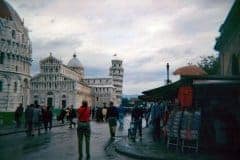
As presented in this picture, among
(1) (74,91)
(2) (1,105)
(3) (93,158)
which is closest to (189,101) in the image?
(3) (93,158)

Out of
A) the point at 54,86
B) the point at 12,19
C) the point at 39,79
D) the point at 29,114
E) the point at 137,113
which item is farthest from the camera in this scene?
the point at 39,79

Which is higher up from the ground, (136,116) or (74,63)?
(74,63)

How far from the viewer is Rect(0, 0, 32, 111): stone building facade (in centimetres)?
9088

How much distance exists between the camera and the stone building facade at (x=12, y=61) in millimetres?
90875

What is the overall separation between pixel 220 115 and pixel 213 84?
1501 millimetres

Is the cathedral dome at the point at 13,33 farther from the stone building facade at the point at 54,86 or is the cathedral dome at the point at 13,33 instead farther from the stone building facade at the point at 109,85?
the stone building facade at the point at 109,85

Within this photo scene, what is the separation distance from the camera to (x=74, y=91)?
438 ft

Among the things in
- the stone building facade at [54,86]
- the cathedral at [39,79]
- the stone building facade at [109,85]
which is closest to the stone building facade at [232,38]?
the cathedral at [39,79]

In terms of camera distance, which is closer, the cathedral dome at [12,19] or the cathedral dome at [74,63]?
the cathedral dome at [12,19]

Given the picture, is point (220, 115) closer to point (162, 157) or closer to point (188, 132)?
point (188, 132)

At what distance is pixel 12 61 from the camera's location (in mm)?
93875

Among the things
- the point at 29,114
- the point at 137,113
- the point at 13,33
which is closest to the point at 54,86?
the point at 13,33

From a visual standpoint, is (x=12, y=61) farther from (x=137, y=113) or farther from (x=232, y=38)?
(x=137, y=113)

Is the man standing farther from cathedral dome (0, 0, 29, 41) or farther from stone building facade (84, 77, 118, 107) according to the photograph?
stone building facade (84, 77, 118, 107)
